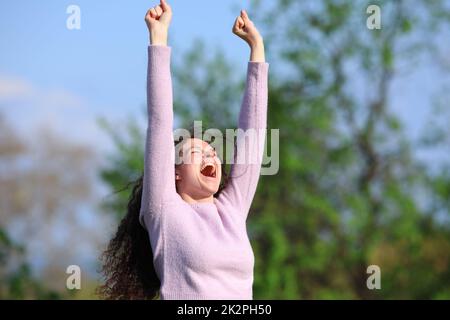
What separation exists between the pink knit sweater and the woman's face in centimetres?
6

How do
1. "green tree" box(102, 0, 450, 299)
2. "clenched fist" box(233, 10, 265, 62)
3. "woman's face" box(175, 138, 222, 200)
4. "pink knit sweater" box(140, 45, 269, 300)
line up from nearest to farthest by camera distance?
"pink knit sweater" box(140, 45, 269, 300)
"woman's face" box(175, 138, 222, 200)
"clenched fist" box(233, 10, 265, 62)
"green tree" box(102, 0, 450, 299)

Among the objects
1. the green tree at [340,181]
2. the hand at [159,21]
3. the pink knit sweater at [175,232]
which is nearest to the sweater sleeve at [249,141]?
the pink knit sweater at [175,232]

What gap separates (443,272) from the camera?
8.48 meters

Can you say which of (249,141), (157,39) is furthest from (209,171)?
(157,39)

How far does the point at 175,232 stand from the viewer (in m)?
2.15

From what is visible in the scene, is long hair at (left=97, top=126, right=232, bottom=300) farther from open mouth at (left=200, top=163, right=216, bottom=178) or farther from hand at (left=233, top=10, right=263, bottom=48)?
hand at (left=233, top=10, right=263, bottom=48)

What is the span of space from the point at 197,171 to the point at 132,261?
0.38 meters

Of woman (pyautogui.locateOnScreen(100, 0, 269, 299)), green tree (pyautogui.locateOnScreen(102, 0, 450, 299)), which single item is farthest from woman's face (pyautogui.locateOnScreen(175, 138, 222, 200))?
green tree (pyautogui.locateOnScreen(102, 0, 450, 299))

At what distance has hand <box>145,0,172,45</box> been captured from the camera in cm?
219

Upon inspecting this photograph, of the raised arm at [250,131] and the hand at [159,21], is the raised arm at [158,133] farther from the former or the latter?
the raised arm at [250,131]

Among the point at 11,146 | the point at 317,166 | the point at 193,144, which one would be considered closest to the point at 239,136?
the point at 193,144

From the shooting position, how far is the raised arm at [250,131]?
2.34 m

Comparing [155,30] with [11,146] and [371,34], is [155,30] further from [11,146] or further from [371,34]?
[11,146]

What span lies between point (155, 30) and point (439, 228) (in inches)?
270
